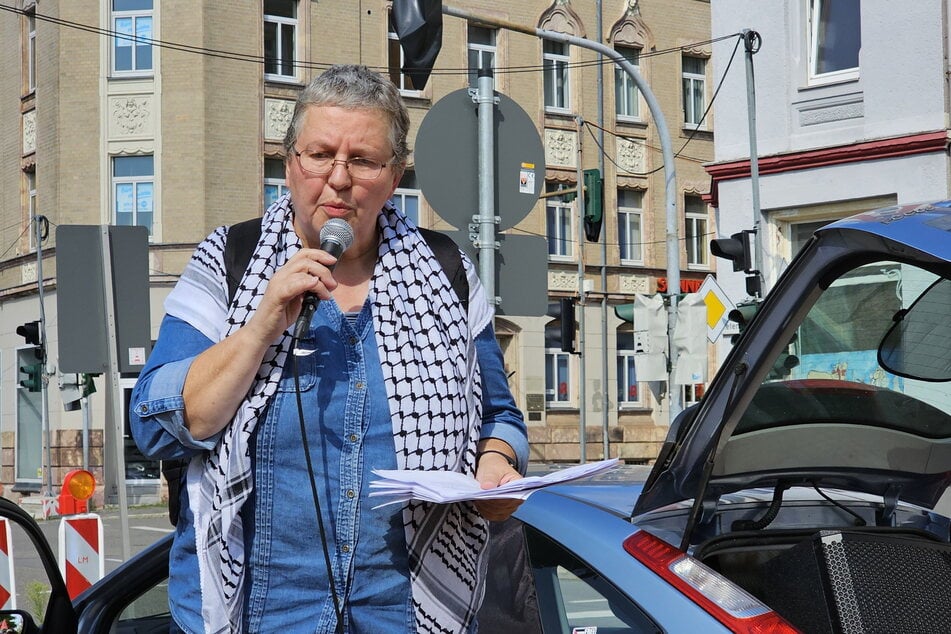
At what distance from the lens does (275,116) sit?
3164 cm

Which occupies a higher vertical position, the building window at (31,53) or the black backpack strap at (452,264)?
the building window at (31,53)

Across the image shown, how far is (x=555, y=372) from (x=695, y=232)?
20.6 feet

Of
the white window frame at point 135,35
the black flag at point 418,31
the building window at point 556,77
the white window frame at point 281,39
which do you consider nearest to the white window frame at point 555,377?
the building window at point 556,77

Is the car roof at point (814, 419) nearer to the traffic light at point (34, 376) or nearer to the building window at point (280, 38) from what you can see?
the traffic light at point (34, 376)

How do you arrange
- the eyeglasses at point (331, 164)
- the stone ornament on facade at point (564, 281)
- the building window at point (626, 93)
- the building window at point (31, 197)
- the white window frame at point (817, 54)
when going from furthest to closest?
1. the building window at point (626, 93)
2. the stone ornament on facade at point (564, 281)
3. the building window at point (31, 197)
4. the white window frame at point (817, 54)
5. the eyeglasses at point (331, 164)

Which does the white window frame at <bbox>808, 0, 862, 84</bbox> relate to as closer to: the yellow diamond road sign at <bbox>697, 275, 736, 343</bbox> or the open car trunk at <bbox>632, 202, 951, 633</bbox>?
the yellow diamond road sign at <bbox>697, 275, 736, 343</bbox>

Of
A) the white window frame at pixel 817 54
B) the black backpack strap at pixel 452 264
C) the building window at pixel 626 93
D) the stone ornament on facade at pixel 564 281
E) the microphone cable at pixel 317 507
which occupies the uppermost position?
→ the building window at pixel 626 93

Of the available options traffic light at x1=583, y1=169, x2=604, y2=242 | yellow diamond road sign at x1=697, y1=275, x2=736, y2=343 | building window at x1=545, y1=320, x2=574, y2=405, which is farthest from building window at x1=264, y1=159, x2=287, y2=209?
yellow diamond road sign at x1=697, y1=275, x2=736, y2=343

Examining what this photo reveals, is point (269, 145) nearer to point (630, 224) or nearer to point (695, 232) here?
point (630, 224)

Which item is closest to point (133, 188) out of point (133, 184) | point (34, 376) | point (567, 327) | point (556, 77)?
point (133, 184)

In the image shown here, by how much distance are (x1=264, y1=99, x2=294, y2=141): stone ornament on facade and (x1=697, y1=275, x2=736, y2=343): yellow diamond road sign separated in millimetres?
14144

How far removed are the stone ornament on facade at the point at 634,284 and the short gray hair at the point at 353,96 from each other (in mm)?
34339

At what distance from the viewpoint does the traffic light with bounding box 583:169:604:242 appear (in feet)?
61.4

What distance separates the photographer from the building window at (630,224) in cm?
3722
